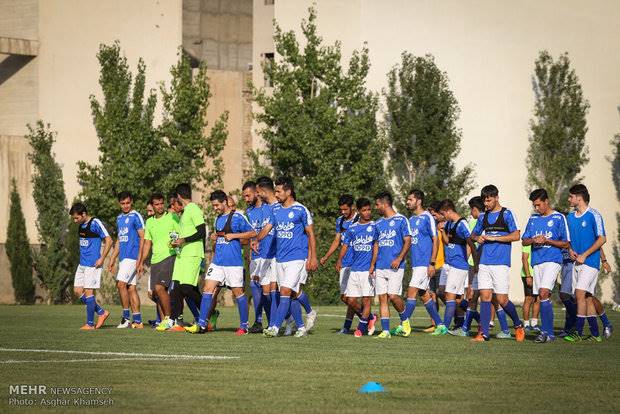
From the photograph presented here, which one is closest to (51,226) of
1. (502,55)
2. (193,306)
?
(502,55)

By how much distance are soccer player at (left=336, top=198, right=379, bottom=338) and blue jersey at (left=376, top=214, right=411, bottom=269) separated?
13 centimetres

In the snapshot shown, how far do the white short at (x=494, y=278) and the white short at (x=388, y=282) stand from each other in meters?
1.62

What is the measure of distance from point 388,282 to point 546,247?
2718mm

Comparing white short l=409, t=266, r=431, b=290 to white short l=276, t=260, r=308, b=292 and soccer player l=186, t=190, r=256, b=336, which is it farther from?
soccer player l=186, t=190, r=256, b=336

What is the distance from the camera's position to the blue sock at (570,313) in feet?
68.6

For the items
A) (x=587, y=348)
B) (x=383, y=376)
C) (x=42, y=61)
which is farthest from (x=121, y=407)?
(x=42, y=61)

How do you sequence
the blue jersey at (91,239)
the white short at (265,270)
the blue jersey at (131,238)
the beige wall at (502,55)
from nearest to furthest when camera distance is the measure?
the white short at (265,270), the blue jersey at (91,239), the blue jersey at (131,238), the beige wall at (502,55)

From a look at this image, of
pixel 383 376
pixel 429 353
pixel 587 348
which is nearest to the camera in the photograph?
pixel 383 376

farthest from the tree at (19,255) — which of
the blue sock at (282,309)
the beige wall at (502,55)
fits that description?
the blue sock at (282,309)

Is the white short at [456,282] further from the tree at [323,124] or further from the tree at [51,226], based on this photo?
the tree at [51,226]

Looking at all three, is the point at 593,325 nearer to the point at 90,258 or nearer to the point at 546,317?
the point at 546,317

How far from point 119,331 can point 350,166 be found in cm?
2073

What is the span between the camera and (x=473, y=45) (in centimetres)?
4238

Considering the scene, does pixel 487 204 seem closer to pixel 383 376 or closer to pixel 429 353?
pixel 429 353
